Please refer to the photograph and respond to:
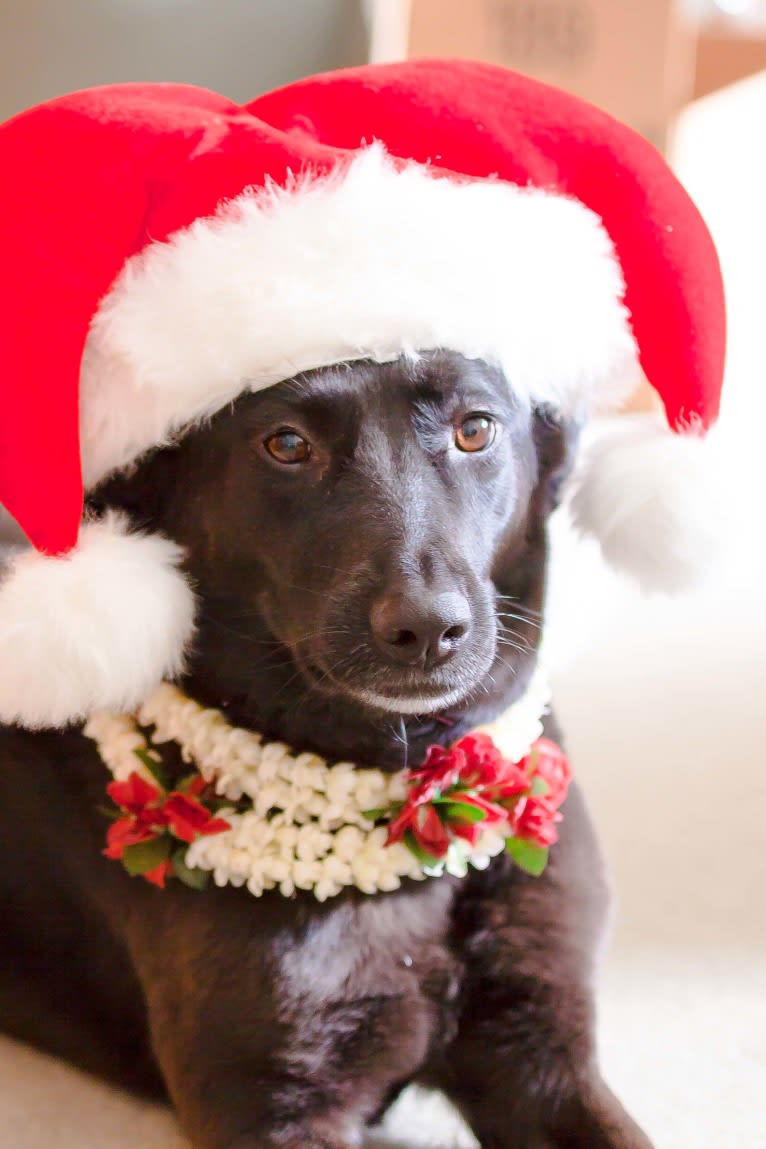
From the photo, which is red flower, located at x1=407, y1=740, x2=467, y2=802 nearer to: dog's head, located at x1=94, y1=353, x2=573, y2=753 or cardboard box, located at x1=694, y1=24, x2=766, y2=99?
dog's head, located at x1=94, y1=353, x2=573, y2=753

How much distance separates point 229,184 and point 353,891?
2.04 ft

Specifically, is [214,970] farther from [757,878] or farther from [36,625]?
[757,878]

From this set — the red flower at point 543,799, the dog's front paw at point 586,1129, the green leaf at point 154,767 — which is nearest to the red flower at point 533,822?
the red flower at point 543,799

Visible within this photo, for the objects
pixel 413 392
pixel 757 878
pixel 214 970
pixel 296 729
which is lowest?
pixel 757 878

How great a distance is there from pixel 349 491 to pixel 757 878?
85 centimetres

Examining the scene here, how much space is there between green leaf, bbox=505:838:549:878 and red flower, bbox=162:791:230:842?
26cm

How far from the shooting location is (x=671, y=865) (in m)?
1.62

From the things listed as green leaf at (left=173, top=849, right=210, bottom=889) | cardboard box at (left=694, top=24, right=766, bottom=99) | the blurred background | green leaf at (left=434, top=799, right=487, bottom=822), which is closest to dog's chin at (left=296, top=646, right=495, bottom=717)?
green leaf at (left=434, top=799, right=487, bottom=822)

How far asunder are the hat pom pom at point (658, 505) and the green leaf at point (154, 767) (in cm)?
48

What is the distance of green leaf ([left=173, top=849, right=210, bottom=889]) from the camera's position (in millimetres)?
1137

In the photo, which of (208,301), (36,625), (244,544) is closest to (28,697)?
(36,625)

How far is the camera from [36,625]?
41.3 inches

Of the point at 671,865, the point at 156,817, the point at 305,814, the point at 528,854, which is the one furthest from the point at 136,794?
the point at 671,865

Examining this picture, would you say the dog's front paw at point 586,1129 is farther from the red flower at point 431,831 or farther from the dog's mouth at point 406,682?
the dog's mouth at point 406,682
